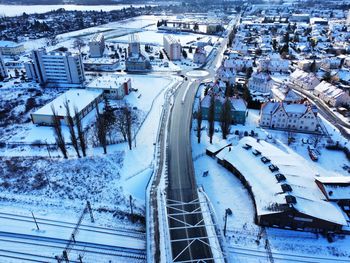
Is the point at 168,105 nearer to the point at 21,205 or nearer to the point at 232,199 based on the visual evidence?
the point at 232,199

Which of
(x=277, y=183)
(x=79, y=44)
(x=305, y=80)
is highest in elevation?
(x=79, y=44)

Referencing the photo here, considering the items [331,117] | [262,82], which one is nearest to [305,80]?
[262,82]

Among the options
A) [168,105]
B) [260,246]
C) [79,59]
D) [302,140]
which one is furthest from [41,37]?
[260,246]

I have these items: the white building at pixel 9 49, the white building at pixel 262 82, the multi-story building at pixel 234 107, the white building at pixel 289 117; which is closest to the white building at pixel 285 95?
the white building at pixel 262 82

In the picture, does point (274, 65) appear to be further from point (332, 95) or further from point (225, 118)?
point (225, 118)

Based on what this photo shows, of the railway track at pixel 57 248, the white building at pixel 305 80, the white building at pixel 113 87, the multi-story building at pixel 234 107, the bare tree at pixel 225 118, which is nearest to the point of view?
the railway track at pixel 57 248

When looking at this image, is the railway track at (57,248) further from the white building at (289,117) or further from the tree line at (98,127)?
the white building at (289,117)
